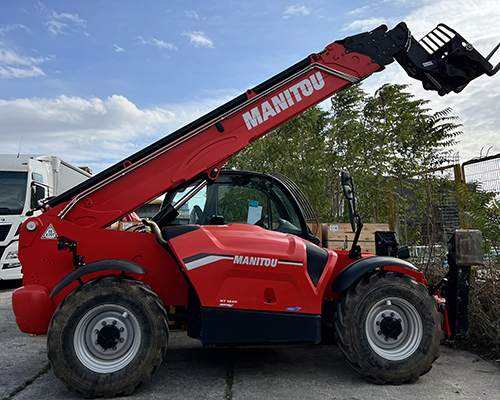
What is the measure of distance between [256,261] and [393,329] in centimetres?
148

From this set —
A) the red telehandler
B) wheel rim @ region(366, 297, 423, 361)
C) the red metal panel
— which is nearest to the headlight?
the red telehandler

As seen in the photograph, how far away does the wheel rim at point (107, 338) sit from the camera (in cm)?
390

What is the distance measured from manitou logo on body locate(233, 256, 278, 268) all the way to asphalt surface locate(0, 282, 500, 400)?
112 centimetres

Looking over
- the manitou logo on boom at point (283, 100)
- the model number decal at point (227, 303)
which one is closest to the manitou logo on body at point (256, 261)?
the model number decal at point (227, 303)

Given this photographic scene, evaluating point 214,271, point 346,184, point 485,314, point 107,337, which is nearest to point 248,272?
point 214,271

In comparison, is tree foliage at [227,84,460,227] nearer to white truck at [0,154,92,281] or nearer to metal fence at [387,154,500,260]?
metal fence at [387,154,500,260]

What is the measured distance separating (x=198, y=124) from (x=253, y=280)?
176cm

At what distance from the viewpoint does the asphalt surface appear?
388cm

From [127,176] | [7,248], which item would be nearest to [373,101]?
[127,176]

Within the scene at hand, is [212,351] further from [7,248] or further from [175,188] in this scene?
[7,248]

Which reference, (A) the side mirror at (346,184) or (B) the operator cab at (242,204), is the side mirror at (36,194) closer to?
(B) the operator cab at (242,204)

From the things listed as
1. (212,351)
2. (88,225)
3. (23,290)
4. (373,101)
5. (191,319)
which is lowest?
(212,351)

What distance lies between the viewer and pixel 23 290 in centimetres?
417

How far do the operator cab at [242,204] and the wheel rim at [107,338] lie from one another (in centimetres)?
129
